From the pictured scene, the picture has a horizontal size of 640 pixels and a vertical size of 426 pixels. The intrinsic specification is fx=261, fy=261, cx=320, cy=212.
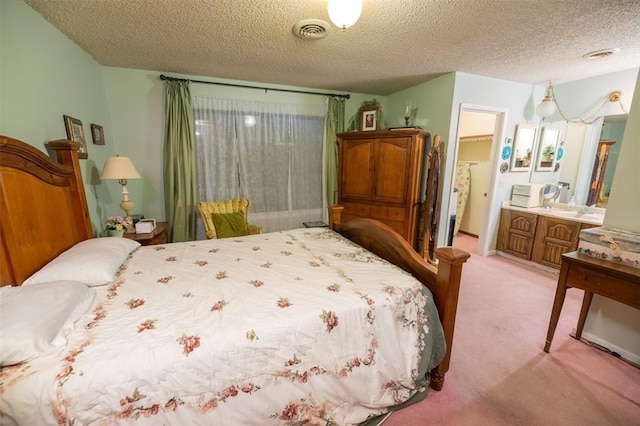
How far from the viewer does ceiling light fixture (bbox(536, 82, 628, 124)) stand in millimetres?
2969

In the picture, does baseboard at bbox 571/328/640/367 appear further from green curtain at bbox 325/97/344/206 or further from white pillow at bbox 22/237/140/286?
white pillow at bbox 22/237/140/286

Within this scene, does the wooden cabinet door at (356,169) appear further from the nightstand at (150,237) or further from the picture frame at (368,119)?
the nightstand at (150,237)

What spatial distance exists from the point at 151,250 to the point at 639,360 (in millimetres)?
3725

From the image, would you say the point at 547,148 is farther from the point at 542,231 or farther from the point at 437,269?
the point at 437,269

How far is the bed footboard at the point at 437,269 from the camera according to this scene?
1.45 meters

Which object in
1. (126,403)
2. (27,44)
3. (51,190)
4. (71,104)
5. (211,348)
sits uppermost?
(27,44)

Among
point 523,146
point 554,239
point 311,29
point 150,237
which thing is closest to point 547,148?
point 523,146

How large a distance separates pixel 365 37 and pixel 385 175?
168cm

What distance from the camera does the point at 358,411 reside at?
138 cm

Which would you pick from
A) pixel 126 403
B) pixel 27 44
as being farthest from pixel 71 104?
pixel 126 403

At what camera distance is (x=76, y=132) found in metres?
2.22

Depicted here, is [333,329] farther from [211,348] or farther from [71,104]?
[71,104]

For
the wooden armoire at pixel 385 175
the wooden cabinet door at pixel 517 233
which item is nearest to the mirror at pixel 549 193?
the wooden cabinet door at pixel 517 233

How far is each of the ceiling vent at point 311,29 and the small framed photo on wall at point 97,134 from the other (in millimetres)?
2166
